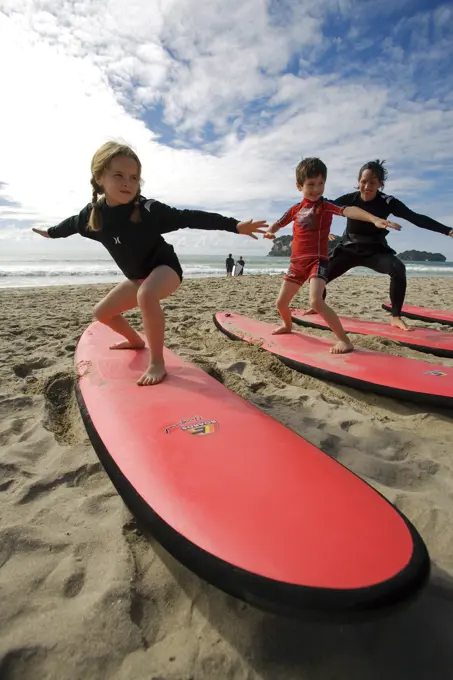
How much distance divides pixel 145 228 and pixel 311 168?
6.31 feet

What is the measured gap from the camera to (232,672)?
106cm

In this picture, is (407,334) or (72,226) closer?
(72,226)

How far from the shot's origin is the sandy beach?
107cm

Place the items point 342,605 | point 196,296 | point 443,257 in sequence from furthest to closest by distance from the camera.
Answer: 1. point 443,257
2. point 196,296
3. point 342,605

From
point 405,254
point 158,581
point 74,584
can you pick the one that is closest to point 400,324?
point 158,581

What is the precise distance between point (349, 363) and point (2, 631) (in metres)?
2.79

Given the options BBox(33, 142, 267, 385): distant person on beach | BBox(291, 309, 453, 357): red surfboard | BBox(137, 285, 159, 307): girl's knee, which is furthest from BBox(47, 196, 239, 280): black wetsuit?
BBox(291, 309, 453, 357): red surfboard

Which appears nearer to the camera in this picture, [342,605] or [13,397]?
[342,605]

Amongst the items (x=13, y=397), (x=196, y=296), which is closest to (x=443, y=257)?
(x=196, y=296)

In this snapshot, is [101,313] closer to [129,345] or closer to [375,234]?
[129,345]

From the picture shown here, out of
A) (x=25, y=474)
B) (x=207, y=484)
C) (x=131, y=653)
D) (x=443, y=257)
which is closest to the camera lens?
(x=131, y=653)

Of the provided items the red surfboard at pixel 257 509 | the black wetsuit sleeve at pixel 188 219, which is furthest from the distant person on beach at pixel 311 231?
the red surfboard at pixel 257 509

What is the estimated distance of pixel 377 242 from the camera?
4.77 metres

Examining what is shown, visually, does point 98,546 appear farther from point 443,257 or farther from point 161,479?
point 443,257
